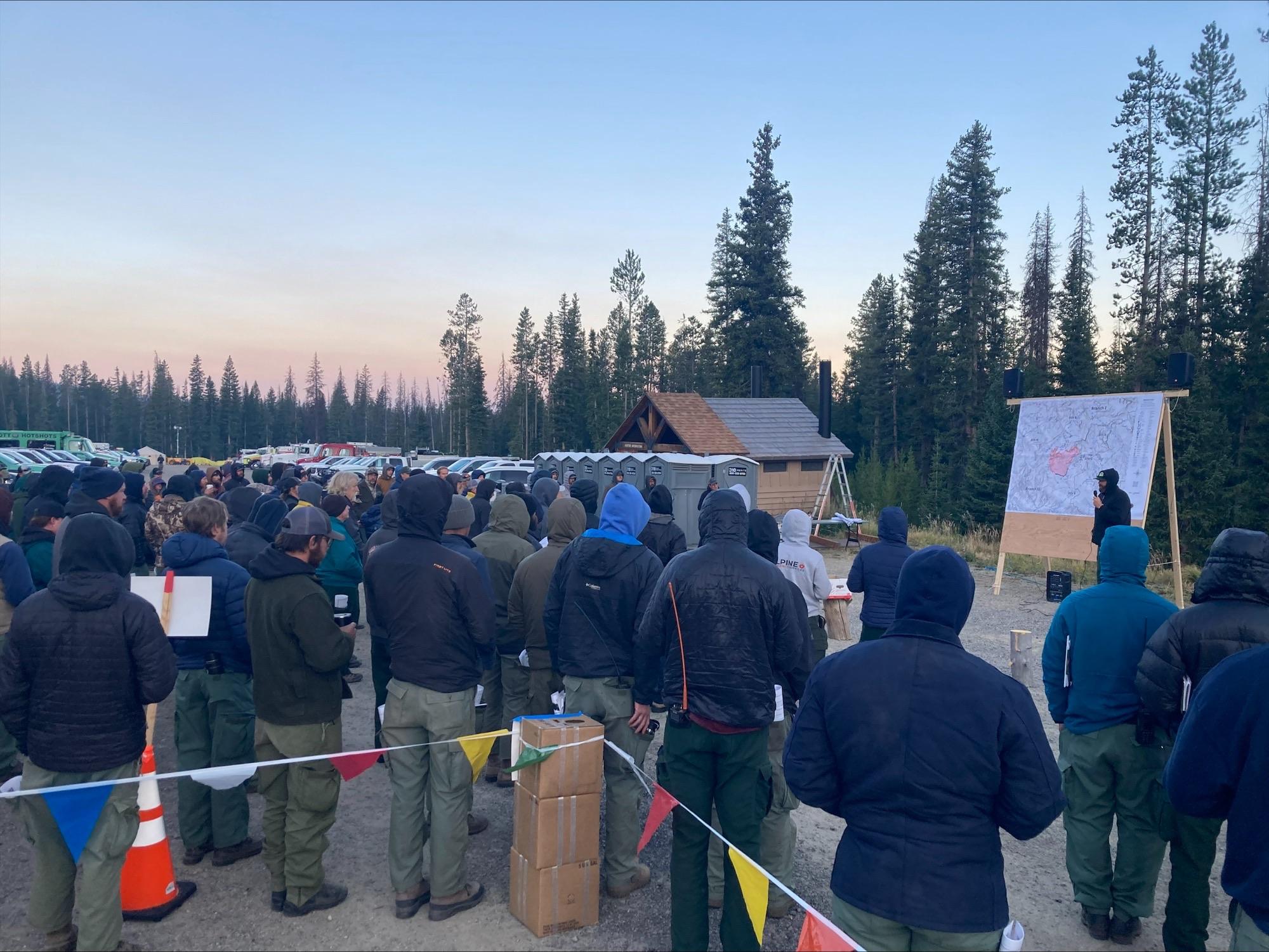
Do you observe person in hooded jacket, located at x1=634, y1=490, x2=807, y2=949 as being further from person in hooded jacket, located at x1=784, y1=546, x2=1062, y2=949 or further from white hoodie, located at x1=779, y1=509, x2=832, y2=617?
white hoodie, located at x1=779, y1=509, x2=832, y2=617

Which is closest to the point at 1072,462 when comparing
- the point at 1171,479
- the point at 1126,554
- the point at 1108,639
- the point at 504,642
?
the point at 1171,479

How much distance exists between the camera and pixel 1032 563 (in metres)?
17.1

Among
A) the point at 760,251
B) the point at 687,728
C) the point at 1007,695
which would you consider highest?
the point at 760,251

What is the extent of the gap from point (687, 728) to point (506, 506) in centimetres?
291

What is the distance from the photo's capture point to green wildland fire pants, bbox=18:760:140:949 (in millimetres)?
3625

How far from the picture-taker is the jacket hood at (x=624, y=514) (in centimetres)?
466

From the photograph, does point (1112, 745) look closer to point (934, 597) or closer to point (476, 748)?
point (934, 597)

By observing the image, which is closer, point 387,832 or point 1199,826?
point 1199,826

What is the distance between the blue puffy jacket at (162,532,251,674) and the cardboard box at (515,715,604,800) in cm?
189

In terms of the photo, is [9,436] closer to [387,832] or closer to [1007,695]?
[387,832]

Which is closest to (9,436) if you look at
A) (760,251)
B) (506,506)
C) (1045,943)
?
(760,251)

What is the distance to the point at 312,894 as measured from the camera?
13.7 feet

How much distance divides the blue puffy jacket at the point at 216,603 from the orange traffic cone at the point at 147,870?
0.74 meters

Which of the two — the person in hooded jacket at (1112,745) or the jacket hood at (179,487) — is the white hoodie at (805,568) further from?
the jacket hood at (179,487)
